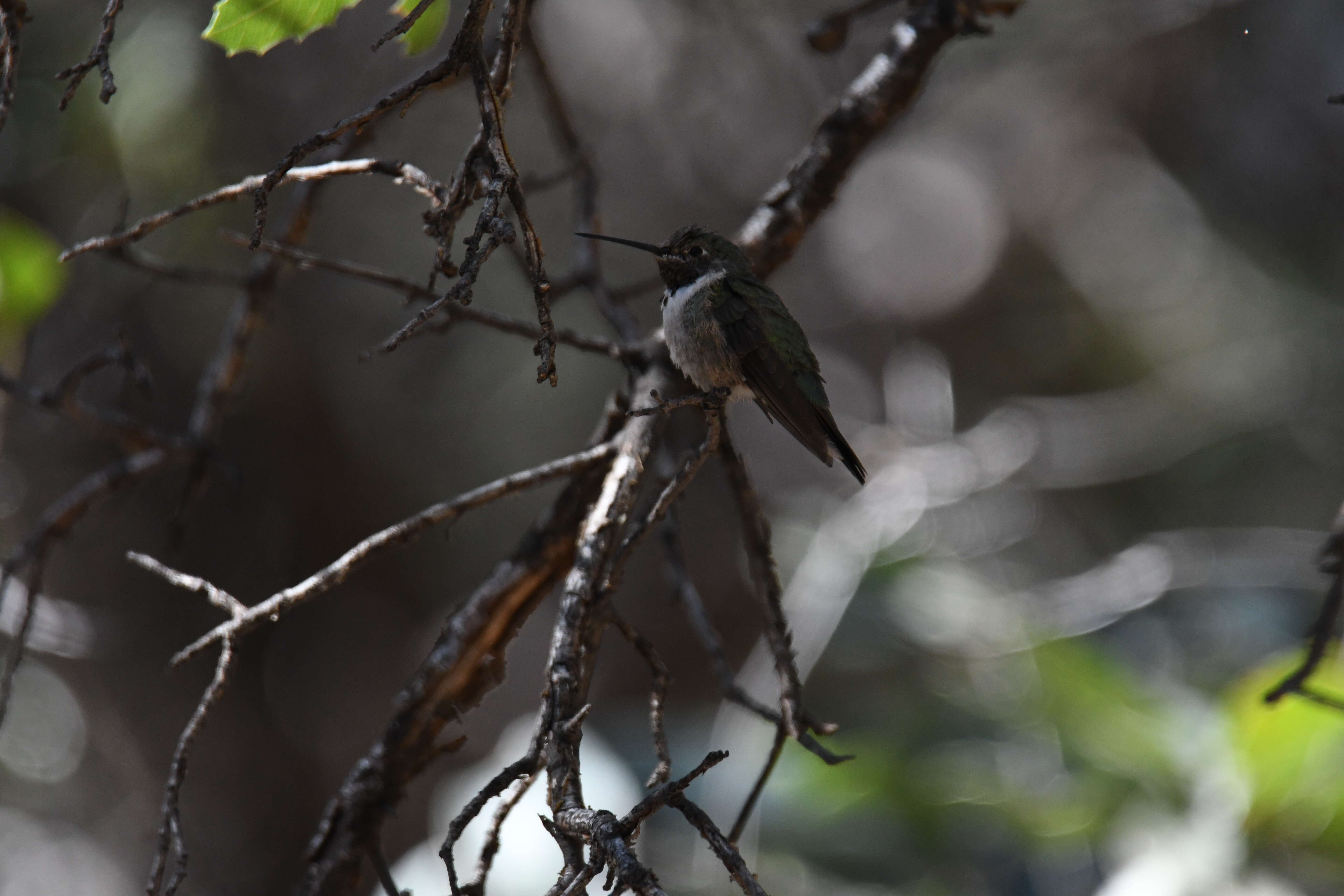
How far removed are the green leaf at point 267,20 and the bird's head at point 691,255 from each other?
947mm

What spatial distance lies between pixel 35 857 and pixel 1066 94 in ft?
29.7

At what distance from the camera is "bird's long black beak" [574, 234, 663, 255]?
2.09 meters

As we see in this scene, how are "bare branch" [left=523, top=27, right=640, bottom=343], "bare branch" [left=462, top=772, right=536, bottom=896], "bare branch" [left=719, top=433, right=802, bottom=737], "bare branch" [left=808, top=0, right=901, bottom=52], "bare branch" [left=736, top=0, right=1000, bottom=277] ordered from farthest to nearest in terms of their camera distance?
"bare branch" [left=808, top=0, right=901, bottom=52] < "bare branch" [left=523, top=27, right=640, bottom=343] < "bare branch" [left=736, top=0, right=1000, bottom=277] < "bare branch" [left=719, top=433, right=802, bottom=737] < "bare branch" [left=462, top=772, right=536, bottom=896]

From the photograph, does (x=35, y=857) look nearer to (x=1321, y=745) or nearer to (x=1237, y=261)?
(x=1321, y=745)

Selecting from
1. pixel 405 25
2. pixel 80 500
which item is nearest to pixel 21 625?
pixel 80 500

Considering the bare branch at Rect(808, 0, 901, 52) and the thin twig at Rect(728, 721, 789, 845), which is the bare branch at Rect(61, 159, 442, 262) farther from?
the bare branch at Rect(808, 0, 901, 52)

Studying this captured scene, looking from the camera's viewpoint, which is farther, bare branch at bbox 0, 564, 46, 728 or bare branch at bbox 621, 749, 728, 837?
bare branch at bbox 0, 564, 46, 728

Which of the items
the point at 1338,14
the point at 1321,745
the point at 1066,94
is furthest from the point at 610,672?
the point at 1338,14

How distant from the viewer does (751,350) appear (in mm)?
2314

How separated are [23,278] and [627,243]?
1.55m

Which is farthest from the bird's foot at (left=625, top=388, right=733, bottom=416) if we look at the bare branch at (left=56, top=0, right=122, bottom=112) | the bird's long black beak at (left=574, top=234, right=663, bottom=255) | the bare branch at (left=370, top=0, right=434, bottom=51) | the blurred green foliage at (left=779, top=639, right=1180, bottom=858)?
the blurred green foliage at (left=779, top=639, right=1180, bottom=858)

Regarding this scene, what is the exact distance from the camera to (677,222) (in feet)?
23.2

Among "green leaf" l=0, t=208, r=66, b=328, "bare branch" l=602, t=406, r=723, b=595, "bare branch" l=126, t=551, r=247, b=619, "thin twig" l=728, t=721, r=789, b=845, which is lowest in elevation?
"thin twig" l=728, t=721, r=789, b=845

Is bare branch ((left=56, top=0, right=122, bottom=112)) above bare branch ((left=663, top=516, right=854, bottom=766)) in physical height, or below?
above
